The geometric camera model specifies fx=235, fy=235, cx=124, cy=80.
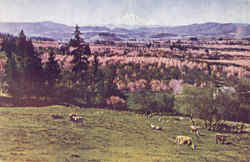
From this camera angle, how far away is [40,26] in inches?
211

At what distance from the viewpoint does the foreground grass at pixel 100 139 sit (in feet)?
12.3

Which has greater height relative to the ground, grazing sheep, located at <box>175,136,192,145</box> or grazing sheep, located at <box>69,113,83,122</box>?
grazing sheep, located at <box>69,113,83,122</box>

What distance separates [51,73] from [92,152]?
243cm

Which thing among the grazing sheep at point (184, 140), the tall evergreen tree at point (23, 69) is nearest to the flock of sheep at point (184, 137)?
the grazing sheep at point (184, 140)

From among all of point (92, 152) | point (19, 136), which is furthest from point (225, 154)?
point (19, 136)

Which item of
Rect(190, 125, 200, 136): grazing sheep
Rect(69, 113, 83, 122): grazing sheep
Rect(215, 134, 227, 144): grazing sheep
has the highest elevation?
Rect(69, 113, 83, 122): grazing sheep

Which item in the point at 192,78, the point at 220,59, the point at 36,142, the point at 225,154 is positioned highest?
the point at 220,59

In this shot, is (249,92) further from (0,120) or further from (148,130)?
(0,120)

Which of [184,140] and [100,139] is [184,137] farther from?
[100,139]

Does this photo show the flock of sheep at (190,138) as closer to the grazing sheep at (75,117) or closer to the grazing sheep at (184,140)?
the grazing sheep at (184,140)

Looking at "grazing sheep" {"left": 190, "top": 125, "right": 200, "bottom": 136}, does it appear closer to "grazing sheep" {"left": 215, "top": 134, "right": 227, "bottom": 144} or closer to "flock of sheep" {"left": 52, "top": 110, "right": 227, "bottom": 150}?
"flock of sheep" {"left": 52, "top": 110, "right": 227, "bottom": 150}

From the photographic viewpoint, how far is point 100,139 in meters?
4.14

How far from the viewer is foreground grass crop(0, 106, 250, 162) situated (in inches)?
147

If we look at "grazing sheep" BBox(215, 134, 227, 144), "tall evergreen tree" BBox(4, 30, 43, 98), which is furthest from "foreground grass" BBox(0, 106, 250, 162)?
"tall evergreen tree" BBox(4, 30, 43, 98)
